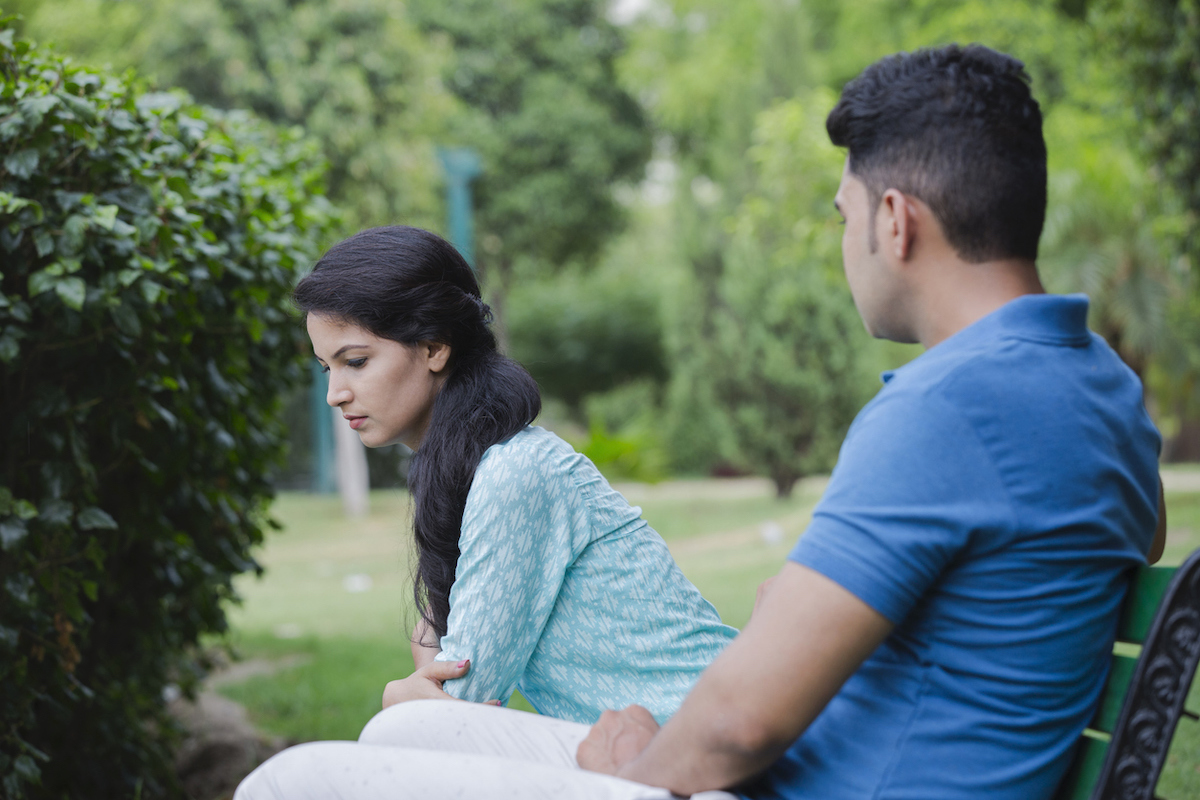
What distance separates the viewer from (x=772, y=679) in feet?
3.85

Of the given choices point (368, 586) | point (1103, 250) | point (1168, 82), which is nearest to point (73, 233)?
point (1168, 82)

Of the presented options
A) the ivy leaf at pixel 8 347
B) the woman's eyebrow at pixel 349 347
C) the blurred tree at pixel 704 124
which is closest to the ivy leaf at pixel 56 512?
the ivy leaf at pixel 8 347

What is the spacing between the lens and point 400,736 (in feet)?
5.08

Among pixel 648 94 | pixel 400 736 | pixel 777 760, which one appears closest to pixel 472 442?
pixel 400 736

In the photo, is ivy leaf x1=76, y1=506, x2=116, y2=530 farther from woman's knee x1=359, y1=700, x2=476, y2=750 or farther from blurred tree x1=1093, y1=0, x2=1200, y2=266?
blurred tree x1=1093, y1=0, x2=1200, y2=266

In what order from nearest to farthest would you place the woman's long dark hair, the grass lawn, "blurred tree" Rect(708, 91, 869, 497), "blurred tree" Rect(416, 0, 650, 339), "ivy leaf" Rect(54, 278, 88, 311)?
1. the woman's long dark hair
2. "ivy leaf" Rect(54, 278, 88, 311)
3. the grass lawn
4. "blurred tree" Rect(708, 91, 869, 497)
5. "blurred tree" Rect(416, 0, 650, 339)

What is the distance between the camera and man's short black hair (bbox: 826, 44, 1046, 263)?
1271 mm

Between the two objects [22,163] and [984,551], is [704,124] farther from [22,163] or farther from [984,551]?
[984,551]

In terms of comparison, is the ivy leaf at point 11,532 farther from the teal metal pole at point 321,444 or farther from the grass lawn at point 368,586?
the teal metal pole at point 321,444

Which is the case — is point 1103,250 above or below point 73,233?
below

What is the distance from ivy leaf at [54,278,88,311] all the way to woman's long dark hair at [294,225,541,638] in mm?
635

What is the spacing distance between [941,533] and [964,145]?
1.52 feet

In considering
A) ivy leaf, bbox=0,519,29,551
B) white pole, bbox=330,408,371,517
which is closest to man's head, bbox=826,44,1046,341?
ivy leaf, bbox=0,519,29,551

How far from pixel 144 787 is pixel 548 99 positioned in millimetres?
18534
